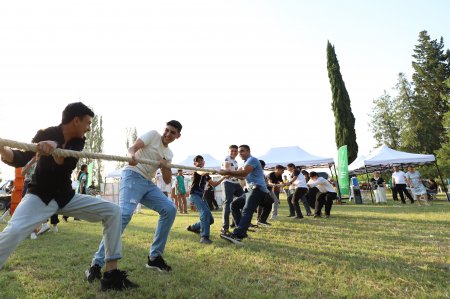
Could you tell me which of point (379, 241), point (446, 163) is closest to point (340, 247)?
point (379, 241)

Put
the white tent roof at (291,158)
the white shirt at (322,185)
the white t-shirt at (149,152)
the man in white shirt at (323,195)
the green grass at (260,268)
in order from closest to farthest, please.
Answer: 1. the green grass at (260,268)
2. the white t-shirt at (149,152)
3. the man in white shirt at (323,195)
4. the white shirt at (322,185)
5. the white tent roof at (291,158)

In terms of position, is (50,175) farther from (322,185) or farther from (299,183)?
(322,185)

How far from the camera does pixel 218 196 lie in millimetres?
18672

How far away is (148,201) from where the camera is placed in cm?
404

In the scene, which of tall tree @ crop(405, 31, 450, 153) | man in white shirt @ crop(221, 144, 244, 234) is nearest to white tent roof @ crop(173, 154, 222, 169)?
man in white shirt @ crop(221, 144, 244, 234)

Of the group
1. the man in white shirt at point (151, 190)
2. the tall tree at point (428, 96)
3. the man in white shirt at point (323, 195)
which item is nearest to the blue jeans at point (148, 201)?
the man in white shirt at point (151, 190)

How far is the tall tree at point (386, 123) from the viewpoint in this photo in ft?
145

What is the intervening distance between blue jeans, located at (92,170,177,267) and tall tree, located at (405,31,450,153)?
44.8 meters

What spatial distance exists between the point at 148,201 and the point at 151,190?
0.48 ft

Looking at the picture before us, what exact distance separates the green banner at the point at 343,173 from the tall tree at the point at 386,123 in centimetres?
3055

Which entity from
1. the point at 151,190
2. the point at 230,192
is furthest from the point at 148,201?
the point at 230,192

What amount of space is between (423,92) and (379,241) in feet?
156

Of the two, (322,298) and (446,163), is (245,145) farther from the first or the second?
(446,163)

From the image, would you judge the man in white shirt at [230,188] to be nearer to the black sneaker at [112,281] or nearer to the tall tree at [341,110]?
the black sneaker at [112,281]
